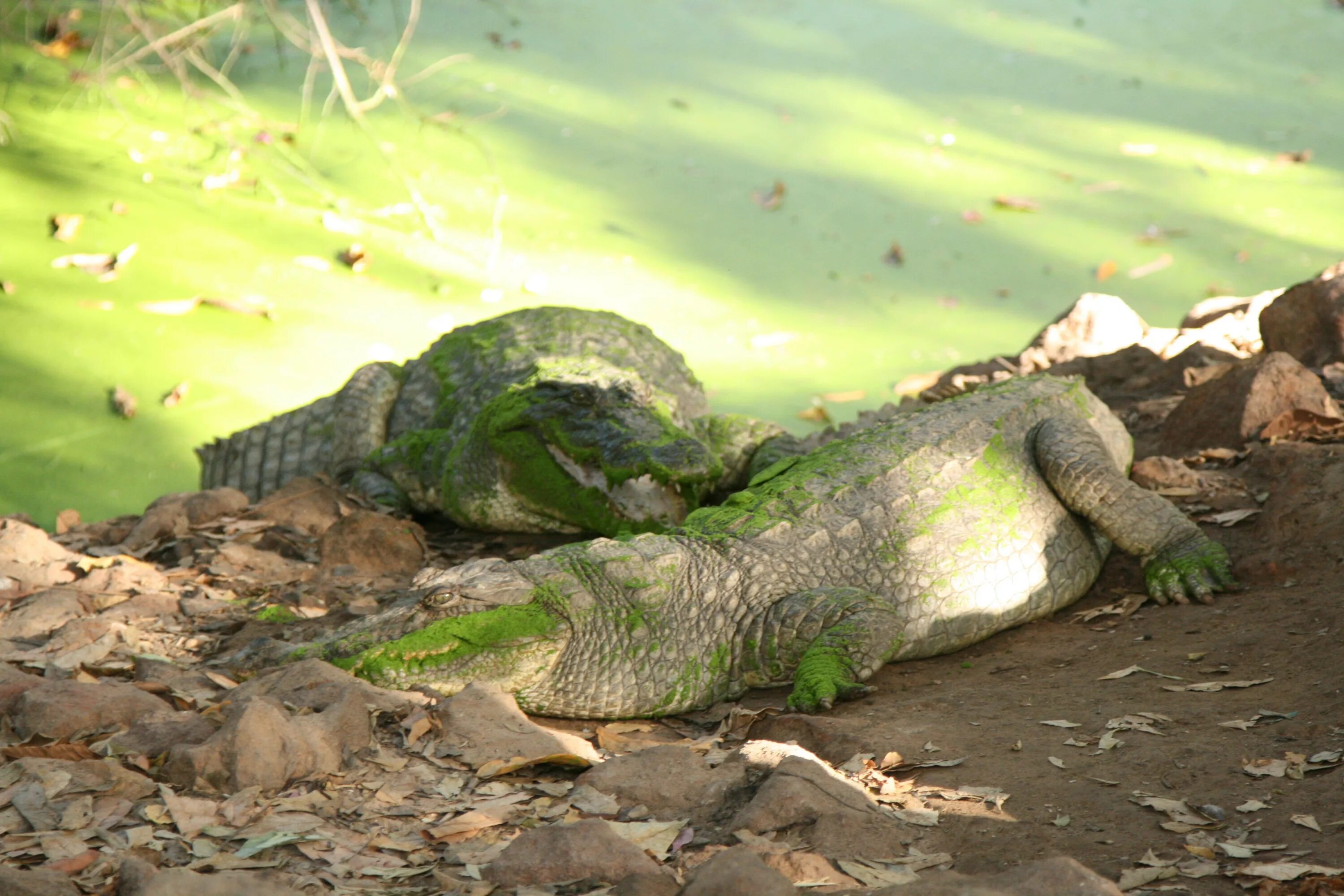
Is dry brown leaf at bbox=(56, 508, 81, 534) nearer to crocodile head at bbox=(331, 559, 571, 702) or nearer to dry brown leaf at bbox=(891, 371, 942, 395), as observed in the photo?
crocodile head at bbox=(331, 559, 571, 702)

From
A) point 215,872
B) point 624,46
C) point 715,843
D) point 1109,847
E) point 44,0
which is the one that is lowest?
point 215,872

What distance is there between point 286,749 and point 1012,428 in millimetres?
2737

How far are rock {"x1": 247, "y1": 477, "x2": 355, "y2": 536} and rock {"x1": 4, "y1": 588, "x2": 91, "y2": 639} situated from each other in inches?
43.0

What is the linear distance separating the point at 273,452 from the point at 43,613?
2.44 m

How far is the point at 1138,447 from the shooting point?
16.6 feet

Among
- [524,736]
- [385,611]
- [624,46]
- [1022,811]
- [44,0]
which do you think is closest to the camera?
[1022,811]

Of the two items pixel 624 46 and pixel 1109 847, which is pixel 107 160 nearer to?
pixel 624 46

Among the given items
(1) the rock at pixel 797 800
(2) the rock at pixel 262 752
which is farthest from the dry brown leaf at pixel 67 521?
(1) the rock at pixel 797 800

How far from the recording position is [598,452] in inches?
178

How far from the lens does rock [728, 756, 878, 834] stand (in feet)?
7.55

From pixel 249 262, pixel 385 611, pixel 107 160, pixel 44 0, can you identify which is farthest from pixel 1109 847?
pixel 44 0

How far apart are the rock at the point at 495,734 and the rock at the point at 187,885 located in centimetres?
82

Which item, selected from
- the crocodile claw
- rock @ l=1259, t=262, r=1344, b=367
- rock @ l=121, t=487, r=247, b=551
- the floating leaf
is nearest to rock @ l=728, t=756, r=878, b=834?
the crocodile claw

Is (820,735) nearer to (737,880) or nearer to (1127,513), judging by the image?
(737,880)
